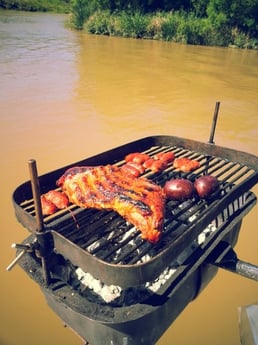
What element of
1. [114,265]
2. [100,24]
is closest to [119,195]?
[114,265]

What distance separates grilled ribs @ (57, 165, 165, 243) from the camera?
2.48 metres

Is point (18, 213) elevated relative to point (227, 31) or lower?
lower

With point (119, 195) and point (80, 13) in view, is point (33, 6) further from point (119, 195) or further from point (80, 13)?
point (119, 195)

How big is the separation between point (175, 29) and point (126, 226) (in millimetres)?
23206

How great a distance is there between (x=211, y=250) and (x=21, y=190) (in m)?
1.74

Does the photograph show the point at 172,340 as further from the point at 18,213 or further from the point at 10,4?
the point at 10,4

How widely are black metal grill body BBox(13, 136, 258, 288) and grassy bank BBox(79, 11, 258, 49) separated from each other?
20.8m

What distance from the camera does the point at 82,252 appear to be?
6.17 feet

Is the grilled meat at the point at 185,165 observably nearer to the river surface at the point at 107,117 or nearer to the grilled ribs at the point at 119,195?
the grilled ribs at the point at 119,195

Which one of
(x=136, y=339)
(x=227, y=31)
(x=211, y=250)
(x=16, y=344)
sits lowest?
(x=16, y=344)

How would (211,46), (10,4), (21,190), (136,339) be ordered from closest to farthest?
1. (136,339)
2. (21,190)
3. (211,46)
4. (10,4)

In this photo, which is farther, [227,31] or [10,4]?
[10,4]

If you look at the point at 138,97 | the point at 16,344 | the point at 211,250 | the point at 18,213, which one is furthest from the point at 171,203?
the point at 138,97

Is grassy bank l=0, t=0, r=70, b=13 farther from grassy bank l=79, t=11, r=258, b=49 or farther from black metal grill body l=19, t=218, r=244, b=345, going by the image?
black metal grill body l=19, t=218, r=244, b=345
